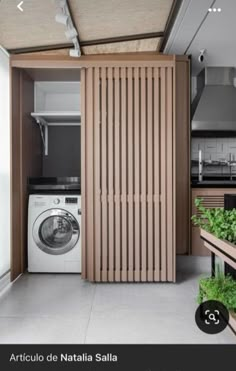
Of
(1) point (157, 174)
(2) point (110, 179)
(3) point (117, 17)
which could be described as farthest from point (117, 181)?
(3) point (117, 17)

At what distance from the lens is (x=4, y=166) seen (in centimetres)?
361

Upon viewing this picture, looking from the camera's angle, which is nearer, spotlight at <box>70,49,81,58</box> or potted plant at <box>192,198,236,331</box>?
potted plant at <box>192,198,236,331</box>

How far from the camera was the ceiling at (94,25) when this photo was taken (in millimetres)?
2824

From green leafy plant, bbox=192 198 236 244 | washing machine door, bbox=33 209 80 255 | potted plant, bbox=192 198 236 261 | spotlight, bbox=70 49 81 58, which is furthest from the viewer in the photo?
washing machine door, bbox=33 209 80 255

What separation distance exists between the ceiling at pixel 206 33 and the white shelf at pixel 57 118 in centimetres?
137

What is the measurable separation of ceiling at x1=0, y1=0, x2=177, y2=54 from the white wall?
0.31 m

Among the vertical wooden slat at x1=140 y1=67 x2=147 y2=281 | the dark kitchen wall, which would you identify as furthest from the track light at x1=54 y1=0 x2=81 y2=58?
the dark kitchen wall

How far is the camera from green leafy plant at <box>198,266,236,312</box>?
2229mm

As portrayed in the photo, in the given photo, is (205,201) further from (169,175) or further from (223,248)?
(223,248)

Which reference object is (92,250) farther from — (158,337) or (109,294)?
(158,337)

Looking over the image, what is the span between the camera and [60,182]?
4.29 m

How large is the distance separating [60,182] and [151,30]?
81.8 inches

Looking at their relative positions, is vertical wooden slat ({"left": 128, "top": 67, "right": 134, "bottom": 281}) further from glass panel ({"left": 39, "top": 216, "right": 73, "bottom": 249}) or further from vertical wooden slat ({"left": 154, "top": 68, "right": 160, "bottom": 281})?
glass panel ({"left": 39, "top": 216, "right": 73, "bottom": 249})
